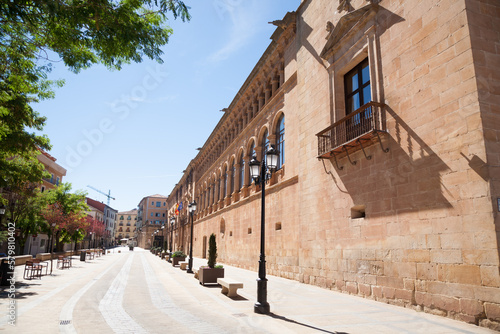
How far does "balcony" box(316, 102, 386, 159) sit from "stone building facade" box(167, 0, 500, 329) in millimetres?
46

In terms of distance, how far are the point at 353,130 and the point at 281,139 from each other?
8.16 m

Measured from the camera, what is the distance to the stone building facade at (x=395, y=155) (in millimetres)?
6996

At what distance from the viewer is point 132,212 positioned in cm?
15950

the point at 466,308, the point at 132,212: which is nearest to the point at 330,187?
the point at 466,308

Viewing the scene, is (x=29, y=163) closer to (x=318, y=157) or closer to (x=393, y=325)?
(x=318, y=157)

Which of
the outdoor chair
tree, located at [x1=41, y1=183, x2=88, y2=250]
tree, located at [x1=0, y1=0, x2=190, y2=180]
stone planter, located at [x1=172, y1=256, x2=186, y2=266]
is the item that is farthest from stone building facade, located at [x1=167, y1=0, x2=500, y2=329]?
tree, located at [x1=41, y1=183, x2=88, y2=250]

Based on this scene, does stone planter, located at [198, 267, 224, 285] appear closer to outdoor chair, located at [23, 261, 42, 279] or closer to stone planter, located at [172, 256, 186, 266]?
outdoor chair, located at [23, 261, 42, 279]

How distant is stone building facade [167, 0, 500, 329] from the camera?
6996 mm

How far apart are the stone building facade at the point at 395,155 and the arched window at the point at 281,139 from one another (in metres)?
1.26

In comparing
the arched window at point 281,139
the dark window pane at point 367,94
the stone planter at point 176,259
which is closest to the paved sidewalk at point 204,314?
the dark window pane at point 367,94

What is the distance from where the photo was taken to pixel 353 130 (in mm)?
10922

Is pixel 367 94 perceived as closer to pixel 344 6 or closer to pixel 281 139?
pixel 344 6

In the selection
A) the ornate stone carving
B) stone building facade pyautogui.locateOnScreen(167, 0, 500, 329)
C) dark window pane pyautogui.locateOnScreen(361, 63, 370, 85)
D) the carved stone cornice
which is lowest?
stone building facade pyautogui.locateOnScreen(167, 0, 500, 329)

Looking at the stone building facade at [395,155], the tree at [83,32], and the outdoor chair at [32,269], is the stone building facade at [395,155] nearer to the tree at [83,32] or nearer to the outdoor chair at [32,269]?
the tree at [83,32]
